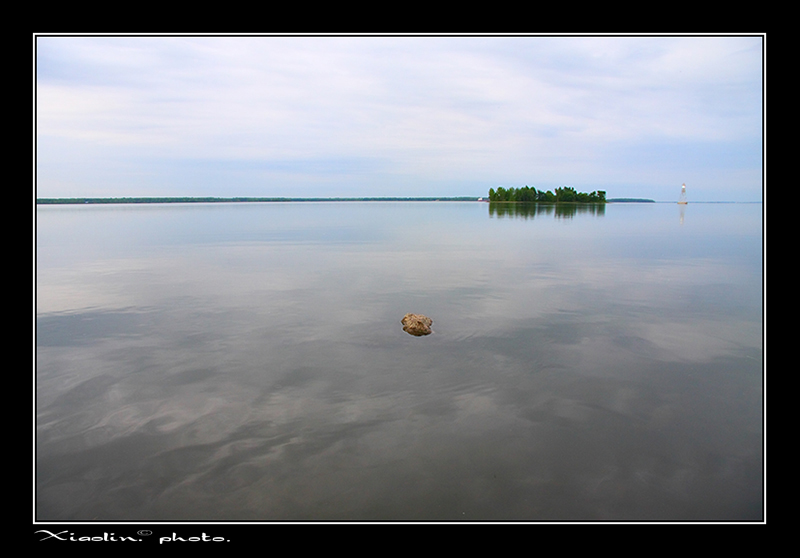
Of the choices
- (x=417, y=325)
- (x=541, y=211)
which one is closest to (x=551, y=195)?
(x=541, y=211)

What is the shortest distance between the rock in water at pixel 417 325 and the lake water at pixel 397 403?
45cm

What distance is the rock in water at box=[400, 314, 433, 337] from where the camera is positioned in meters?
13.7

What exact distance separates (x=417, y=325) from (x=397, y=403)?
4.61 metres

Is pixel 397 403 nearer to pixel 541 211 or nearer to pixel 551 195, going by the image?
pixel 541 211

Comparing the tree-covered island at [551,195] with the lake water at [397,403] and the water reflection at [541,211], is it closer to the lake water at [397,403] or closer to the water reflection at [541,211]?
the water reflection at [541,211]

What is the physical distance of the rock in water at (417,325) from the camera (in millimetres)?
13680

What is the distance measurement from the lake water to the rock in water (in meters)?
0.45

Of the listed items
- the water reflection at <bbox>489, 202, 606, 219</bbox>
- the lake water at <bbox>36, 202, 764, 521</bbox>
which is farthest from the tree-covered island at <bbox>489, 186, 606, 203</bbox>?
the lake water at <bbox>36, 202, 764, 521</bbox>

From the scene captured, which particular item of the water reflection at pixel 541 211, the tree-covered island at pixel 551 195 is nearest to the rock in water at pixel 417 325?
the water reflection at pixel 541 211

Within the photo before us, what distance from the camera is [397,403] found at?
9.37m

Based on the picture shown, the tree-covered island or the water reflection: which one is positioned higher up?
the tree-covered island

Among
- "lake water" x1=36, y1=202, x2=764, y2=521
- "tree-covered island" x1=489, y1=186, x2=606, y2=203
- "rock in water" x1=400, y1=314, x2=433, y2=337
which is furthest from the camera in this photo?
"tree-covered island" x1=489, y1=186, x2=606, y2=203

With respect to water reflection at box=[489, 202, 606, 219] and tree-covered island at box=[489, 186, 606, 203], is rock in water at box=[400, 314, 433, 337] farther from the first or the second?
tree-covered island at box=[489, 186, 606, 203]

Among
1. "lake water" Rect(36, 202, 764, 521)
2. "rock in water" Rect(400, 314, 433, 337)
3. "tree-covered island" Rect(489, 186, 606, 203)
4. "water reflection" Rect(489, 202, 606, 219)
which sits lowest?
"lake water" Rect(36, 202, 764, 521)
